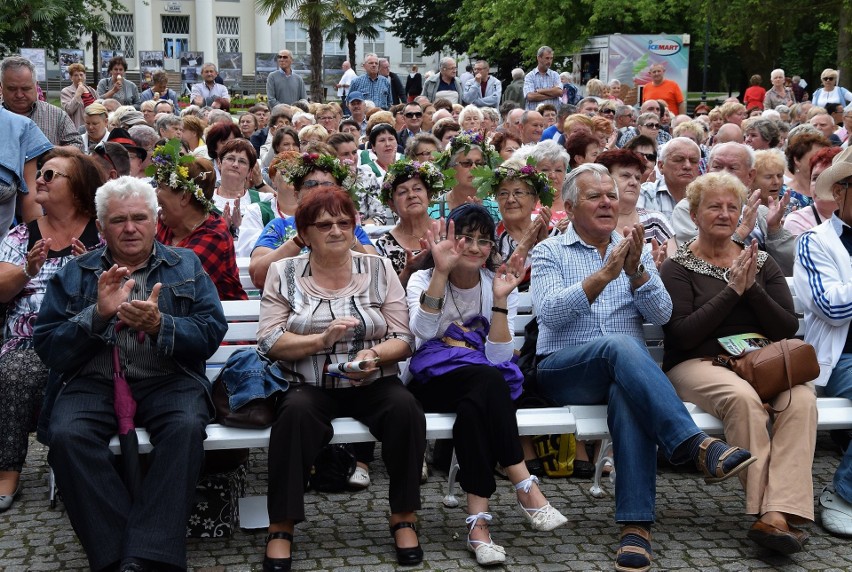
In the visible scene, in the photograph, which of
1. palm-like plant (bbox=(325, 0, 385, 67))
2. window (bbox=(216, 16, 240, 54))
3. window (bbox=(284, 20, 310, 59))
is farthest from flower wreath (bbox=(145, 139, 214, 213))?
window (bbox=(284, 20, 310, 59))

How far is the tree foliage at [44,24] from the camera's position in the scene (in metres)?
35.2

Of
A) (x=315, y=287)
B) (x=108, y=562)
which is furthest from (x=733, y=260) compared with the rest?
(x=108, y=562)

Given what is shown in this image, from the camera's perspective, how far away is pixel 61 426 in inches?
179

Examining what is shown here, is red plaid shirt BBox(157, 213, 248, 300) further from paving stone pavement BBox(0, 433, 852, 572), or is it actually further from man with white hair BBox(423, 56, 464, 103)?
man with white hair BBox(423, 56, 464, 103)

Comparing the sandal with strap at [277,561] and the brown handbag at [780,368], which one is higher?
the brown handbag at [780,368]

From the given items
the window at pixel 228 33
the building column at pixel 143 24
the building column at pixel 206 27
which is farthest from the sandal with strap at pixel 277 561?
the window at pixel 228 33

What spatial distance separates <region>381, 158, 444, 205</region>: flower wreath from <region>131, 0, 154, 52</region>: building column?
61655mm

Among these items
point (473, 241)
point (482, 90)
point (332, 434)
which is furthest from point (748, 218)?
point (482, 90)

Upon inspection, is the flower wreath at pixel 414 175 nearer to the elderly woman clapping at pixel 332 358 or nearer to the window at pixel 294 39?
the elderly woman clapping at pixel 332 358

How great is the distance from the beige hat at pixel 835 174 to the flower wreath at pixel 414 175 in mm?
2133

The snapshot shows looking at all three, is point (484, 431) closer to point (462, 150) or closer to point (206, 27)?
point (462, 150)

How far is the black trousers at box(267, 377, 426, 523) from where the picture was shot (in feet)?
A: 15.3

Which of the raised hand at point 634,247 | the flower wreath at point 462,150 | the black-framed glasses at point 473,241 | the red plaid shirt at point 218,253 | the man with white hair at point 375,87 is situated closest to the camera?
the raised hand at point 634,247

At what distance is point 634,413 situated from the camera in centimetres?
496
